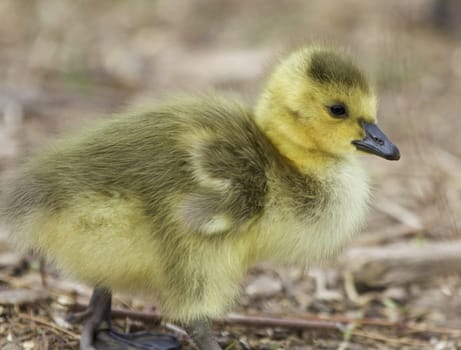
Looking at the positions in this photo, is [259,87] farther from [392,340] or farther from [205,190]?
[392,340]

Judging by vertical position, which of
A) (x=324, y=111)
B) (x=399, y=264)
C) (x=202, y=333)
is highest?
(x=324, y=111)

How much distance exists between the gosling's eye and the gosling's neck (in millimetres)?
96

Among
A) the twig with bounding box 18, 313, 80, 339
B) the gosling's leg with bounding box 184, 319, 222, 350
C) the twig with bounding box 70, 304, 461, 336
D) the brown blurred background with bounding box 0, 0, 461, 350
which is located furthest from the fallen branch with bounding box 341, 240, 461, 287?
the twig with bounding box 18, 313, 80, 339

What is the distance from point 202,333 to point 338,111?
0.75 metres

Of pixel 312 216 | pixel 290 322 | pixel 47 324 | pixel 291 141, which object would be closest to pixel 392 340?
pixel 290 322

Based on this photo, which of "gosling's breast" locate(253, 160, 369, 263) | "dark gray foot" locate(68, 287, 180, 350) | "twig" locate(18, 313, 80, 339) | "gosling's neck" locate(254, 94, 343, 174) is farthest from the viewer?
"twig" locate(18, 313, 80, 339)

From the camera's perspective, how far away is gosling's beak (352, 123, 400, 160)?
7.77 ft

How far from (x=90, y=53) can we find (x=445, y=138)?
2.47 meters

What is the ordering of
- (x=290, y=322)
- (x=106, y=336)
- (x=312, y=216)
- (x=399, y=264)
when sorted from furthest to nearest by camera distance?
1. (x=399, y=264)
2. (x=290, y=322)
3. (x=106, y=336)
4. (x=312, y=216)

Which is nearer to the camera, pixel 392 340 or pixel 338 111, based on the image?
pixel 338 111

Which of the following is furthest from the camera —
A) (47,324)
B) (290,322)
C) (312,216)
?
(290,322)

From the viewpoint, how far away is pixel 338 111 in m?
2.37

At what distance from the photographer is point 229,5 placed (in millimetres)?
6793

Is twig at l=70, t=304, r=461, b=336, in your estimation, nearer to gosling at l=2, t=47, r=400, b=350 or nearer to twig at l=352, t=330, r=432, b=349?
twig at l=352, t=330, r=432, b=349
